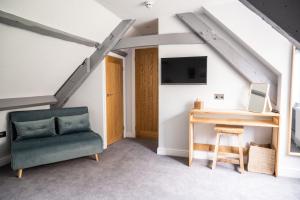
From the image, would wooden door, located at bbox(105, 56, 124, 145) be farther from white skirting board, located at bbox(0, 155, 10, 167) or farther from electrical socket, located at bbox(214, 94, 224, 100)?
electrical socket, located at bbox(214, 94, 224, 100)

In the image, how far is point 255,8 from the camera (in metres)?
0.81

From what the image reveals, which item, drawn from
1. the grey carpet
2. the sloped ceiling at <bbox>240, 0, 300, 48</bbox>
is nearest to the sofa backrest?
the grey carpet

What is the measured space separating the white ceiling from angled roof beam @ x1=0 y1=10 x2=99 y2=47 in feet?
2.23

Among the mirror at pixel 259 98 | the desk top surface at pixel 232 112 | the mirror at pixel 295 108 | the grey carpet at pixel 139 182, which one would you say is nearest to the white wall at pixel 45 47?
the grey carpet at pixel 139 182

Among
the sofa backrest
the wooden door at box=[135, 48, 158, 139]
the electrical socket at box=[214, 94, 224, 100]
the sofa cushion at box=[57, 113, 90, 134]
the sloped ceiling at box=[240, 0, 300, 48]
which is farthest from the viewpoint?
the wooden door at box=[135, 48, 158, 139]

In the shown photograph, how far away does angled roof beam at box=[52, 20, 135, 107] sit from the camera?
3.73 meters

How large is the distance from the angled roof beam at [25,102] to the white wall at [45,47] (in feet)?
0.26

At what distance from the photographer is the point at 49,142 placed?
3174mm

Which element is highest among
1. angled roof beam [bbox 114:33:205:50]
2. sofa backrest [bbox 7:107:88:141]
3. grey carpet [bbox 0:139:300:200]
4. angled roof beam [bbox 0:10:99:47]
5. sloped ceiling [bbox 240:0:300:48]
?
angled roof beam [bbox 114:33:205:50]

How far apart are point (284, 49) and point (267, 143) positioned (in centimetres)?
147

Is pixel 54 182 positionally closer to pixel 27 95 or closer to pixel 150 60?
pixel 27 95

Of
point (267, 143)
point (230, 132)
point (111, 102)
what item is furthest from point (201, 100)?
point (111, 102)

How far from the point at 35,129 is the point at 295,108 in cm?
398

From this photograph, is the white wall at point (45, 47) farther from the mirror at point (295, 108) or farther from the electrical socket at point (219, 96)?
the mirror at point (295, 108)
